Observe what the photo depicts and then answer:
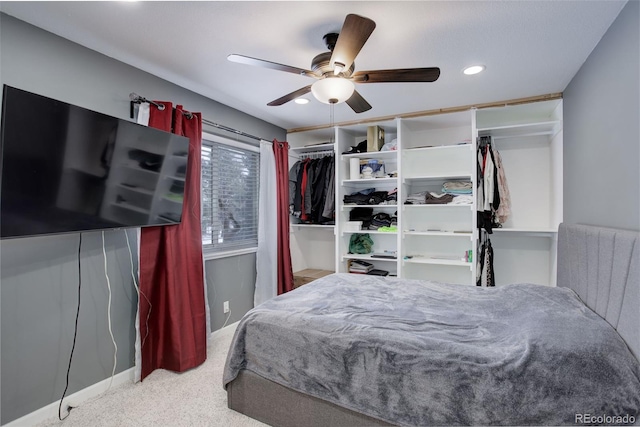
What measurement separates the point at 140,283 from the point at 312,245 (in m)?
2.52

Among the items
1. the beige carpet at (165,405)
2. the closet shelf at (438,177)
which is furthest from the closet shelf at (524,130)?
the beige carpet at (165,405)

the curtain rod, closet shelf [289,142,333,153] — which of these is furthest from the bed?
closet shelf [289,142,333,153]

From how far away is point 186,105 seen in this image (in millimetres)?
2742

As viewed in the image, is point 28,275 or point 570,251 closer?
point 28,275

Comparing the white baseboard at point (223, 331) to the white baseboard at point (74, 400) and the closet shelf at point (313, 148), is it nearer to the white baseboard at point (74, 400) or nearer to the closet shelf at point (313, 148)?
the white baseboard at point (74, 400)

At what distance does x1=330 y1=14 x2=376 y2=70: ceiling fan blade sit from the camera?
1.36 meters

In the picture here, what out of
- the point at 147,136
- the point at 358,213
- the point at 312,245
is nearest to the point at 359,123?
the point at 358,213

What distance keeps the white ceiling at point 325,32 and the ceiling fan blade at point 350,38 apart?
0.25 m

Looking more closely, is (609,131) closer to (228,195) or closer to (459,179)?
(459,179)

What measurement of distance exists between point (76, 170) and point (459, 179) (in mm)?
3474

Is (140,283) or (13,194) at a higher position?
(13,194)

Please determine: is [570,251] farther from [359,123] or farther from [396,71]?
[359,123]

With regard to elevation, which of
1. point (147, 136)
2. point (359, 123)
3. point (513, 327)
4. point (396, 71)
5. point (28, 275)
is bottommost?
point (513, 327)

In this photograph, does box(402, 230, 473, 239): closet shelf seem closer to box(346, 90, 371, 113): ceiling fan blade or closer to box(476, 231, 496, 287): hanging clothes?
box(476, 231, 496, 287): hanging clothes
